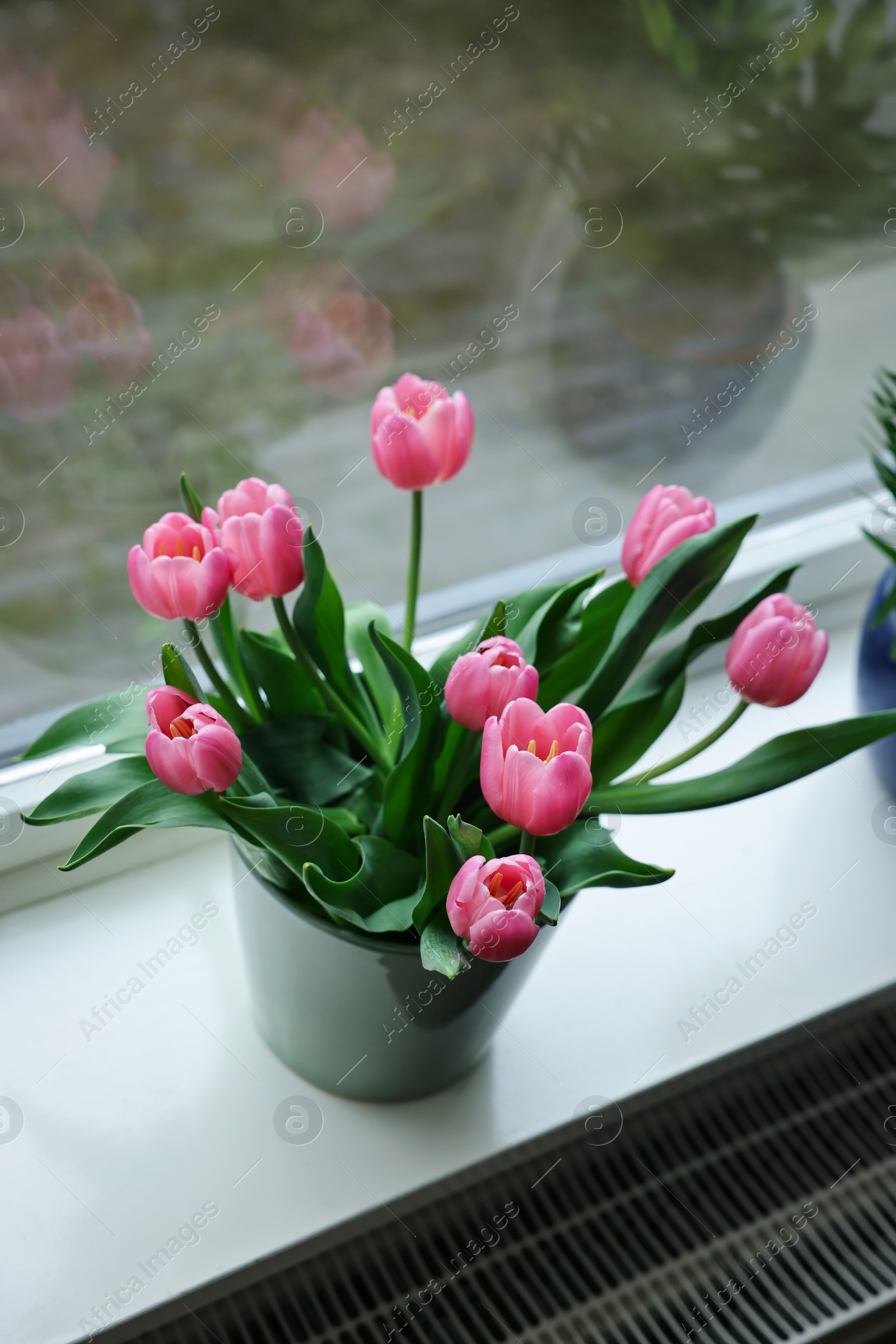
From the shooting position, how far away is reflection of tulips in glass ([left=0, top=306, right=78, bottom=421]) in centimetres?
56

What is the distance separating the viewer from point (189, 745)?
365 mm

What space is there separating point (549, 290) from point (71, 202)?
1.20 ft

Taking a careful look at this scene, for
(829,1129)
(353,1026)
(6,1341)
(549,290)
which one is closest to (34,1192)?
(6,1341)

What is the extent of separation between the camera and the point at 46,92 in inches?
20.4

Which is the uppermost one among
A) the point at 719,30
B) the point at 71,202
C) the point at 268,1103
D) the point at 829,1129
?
the point at 71,202

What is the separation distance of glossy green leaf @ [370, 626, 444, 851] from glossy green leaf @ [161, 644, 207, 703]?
8 centimetres

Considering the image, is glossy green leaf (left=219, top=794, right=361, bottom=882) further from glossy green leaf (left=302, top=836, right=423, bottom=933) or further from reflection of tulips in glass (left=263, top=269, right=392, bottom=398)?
reflection of tulips in glass (left=263, top=269, right=392, bottom=398)

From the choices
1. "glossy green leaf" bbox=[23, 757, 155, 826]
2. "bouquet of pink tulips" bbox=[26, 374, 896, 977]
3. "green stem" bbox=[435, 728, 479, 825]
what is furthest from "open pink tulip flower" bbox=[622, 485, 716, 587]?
"glossy green leaf" bbox=[23, 757, 155, 826]

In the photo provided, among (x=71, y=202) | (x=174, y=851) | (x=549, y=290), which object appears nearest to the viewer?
(x=71, y=202)

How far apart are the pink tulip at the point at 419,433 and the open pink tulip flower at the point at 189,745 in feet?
0.42

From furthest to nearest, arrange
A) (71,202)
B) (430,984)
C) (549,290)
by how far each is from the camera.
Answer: (549,290)
(71,202)
(430,984)

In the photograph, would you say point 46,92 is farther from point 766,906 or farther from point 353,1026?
point 766,906

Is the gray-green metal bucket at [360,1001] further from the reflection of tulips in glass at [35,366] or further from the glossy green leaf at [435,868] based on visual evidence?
the reflection of tulips in glass at [35,366]

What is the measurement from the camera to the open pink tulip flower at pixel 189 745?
37cm
